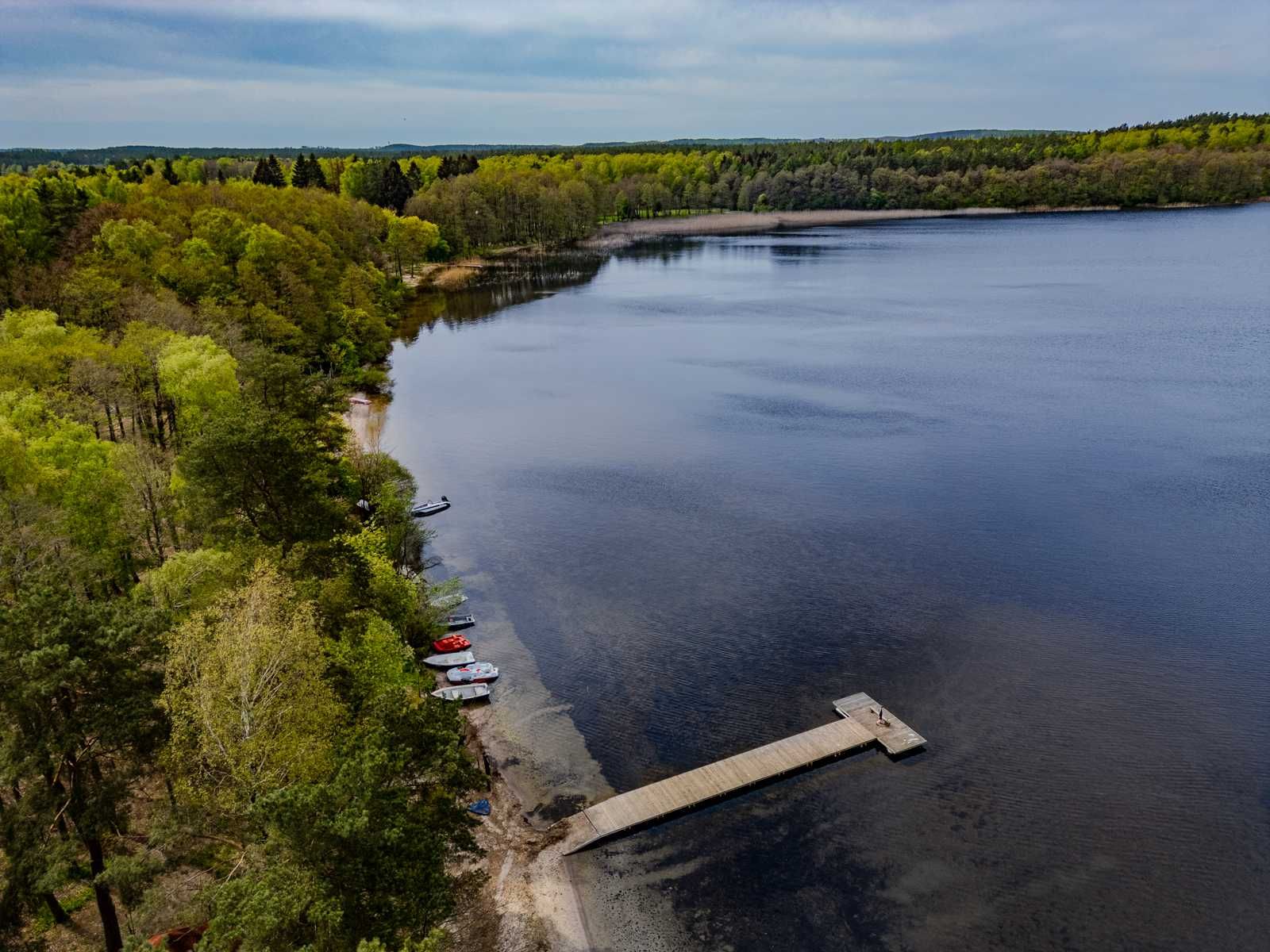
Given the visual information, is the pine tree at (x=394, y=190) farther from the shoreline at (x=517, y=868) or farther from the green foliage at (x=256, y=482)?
the shoreline at (x=517, y=868)

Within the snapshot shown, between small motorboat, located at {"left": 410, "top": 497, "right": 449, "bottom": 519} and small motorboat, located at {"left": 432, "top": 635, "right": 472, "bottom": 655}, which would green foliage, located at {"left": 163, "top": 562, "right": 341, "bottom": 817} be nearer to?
small motorboat, located at {"left": 432, "top": 635, "right": 472, "bottom": 655}

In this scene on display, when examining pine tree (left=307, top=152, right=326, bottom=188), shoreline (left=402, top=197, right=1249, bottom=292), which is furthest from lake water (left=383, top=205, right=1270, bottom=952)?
pine tree (left=307, top=152, right=326, bottom=188)

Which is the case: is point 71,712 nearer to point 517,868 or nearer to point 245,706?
point 245,706

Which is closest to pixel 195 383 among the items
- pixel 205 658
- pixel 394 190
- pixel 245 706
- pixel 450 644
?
pixel 450 644

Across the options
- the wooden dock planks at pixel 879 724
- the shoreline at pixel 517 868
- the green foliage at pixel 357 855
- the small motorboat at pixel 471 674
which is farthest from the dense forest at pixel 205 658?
the wooden dock planks at pixel 879 724

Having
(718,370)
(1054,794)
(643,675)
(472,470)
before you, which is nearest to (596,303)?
(718,370)
